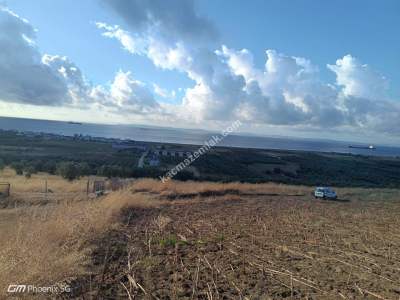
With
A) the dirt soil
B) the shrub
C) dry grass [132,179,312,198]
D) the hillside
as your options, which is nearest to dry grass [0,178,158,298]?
the hillside

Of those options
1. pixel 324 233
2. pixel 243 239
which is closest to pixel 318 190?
pixel 324 233

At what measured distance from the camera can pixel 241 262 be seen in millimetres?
8672

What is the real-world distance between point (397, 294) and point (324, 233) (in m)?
6.25

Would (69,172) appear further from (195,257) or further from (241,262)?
(241,262)

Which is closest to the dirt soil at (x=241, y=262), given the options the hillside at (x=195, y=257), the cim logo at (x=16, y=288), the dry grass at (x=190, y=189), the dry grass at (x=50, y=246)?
the hillside at (x=195, y=257)

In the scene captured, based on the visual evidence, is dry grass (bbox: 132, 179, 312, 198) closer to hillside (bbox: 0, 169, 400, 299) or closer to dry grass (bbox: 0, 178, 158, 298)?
hillside (bbox: 0, 169, 400, 299)

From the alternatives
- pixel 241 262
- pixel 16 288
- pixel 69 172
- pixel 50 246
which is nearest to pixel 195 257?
pixel 241 262

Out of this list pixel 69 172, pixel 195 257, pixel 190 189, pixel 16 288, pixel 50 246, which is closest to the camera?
pixel 16 288

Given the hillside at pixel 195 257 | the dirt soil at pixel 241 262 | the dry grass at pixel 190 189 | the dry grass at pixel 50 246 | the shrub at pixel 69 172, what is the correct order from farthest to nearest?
the shrub at pixel 69 172, the dry grass at pixel 190 189, the dirt soil at pixel 241 262, the hillside at pixel 195 257, the dry grass at pixel 50 246

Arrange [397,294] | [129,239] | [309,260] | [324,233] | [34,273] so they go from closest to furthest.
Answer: [34,273], [397,294], [309,260], [129,239], [324,233]

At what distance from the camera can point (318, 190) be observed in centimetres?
3203

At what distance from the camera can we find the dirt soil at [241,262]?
22.4 ft

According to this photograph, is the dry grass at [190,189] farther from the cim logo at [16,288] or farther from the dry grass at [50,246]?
the cim logo at [16,288]

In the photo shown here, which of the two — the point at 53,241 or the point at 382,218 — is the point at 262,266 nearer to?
the point at 53,241
